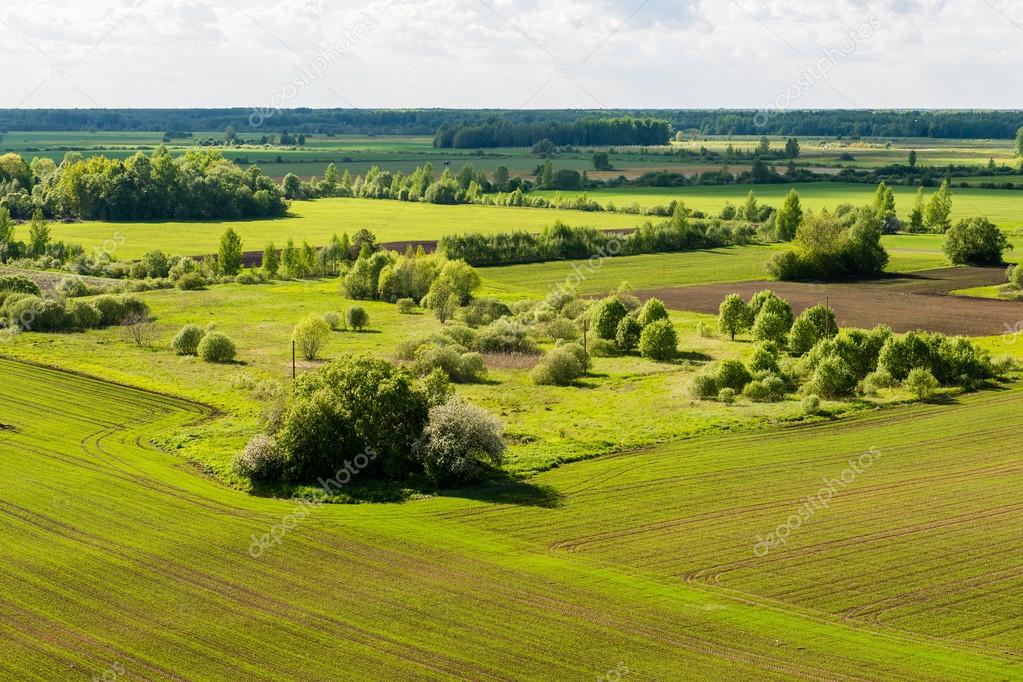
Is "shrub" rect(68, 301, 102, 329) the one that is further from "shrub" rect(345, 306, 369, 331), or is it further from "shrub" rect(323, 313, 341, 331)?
"shrub" rect(345, 306, 369, 331)

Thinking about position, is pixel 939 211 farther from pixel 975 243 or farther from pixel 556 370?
pixel 556 370

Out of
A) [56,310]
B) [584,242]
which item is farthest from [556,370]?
[584,242]

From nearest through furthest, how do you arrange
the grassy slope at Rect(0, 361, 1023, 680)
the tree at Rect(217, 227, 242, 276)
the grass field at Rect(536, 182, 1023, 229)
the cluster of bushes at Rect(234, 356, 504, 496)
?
the grassy slope at Rect(0, 361, 1023, 680), the cluster of bushes at Rect(234, 356, 504, 496), the tree at Rect(217, 227, 242, 276), the grass field at Rect(536, 182, 1023, 229)

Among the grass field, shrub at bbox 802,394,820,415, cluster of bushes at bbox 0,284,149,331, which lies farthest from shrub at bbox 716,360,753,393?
the grass field

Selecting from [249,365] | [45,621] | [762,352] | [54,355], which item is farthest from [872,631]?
[54,355]

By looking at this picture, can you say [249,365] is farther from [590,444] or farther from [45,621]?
[45,621]
